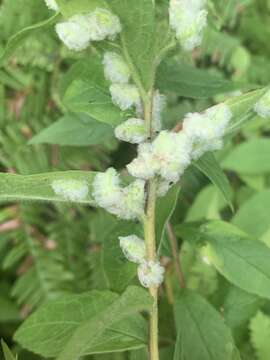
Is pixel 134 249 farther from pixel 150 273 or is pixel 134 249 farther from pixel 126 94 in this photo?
pixel 126 94

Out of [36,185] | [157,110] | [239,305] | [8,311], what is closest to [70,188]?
[36,185]

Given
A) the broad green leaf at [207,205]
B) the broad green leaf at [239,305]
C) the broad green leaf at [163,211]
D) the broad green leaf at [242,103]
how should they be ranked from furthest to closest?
the broad green leaf at [207,205]
the broad green leaf at [239,305]
the broad green leaf at [163,211]
the broad green leaf at [242,103]

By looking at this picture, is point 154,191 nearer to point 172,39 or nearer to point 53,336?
point 172,39

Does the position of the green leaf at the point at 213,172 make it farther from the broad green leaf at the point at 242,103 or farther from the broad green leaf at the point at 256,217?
the broad green leaf at the point at 256,217

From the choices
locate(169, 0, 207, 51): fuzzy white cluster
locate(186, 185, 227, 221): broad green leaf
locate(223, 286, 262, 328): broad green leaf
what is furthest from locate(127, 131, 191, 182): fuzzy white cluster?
locate(186, 185, 227, 221): broad green leaf

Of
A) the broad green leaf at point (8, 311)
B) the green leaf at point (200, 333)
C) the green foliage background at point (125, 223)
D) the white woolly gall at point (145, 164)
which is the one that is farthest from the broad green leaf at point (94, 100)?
the broad green leaf at point (8, 311)

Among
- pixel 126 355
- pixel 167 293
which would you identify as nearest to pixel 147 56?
pixel 167 293

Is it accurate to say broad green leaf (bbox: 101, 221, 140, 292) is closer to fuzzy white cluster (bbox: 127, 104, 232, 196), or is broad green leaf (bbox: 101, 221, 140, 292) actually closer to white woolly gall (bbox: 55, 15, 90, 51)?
fuzzy white cluster (bbox: 127, 104, 232, 196)

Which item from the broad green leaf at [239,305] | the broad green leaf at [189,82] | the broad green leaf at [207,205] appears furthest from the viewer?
the broad green leaf at [207,205]
